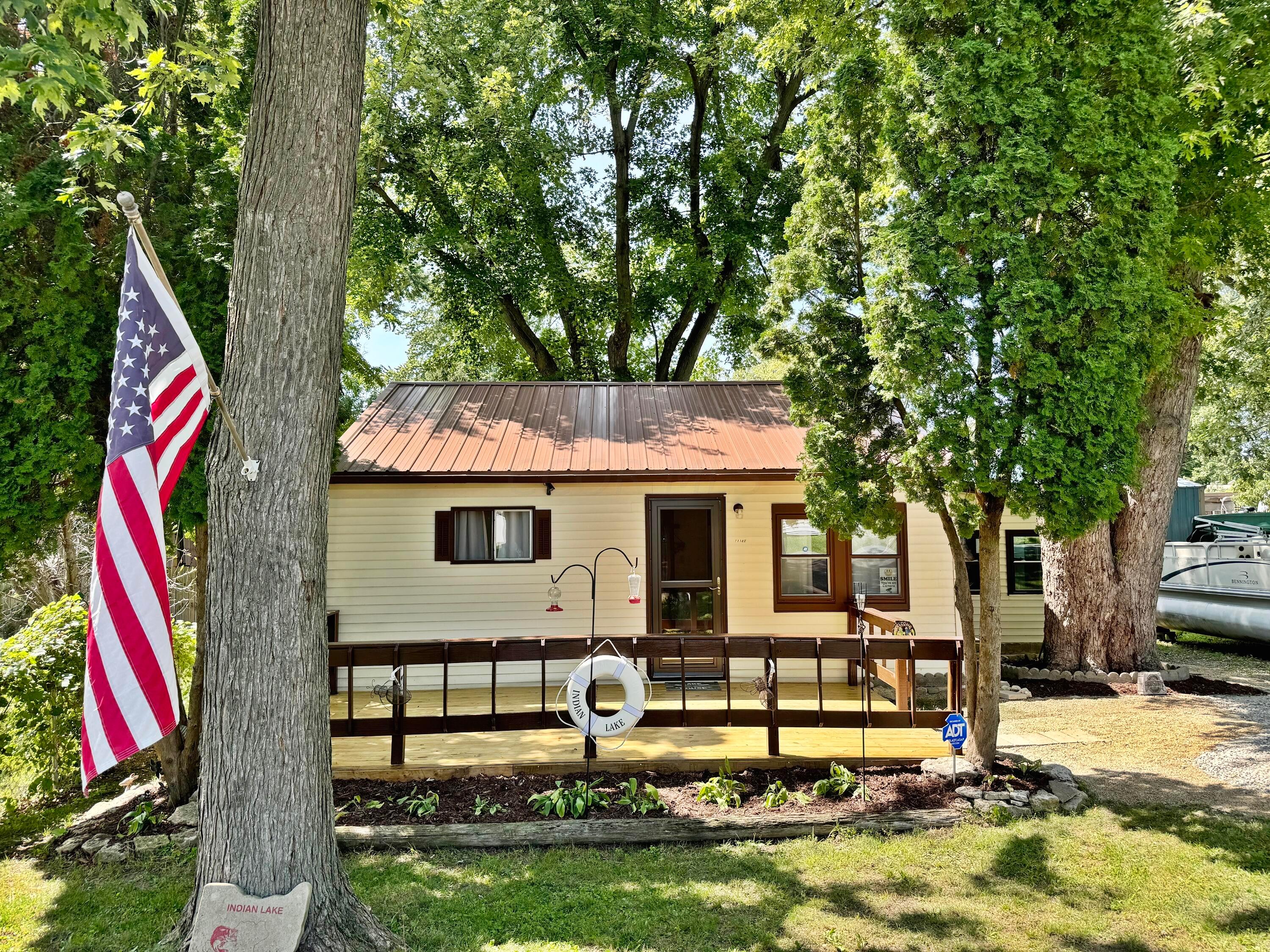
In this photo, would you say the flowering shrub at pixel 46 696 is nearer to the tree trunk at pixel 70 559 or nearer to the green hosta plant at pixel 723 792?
the tree trunk at pixel 70 559

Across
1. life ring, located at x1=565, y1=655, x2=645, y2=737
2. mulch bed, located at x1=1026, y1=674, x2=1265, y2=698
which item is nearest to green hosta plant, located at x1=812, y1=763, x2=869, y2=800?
life ring, located at x1=565, y1=655, x2=645, y2=737

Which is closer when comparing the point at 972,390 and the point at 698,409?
the point at 972,390

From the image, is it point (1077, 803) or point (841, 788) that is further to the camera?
point (841, 788)

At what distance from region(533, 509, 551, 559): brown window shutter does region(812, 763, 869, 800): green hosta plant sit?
4.71 metres

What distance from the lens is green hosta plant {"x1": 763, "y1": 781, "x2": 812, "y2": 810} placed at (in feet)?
19.1

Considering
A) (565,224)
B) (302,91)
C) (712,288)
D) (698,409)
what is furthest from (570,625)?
(565,224)

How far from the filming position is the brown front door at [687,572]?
9.66 metres

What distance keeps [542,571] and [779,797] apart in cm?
472

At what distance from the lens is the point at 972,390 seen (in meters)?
5.75

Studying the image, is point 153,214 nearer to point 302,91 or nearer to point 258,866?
point 302,91

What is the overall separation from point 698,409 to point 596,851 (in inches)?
287

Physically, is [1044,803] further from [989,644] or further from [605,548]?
[605,548]

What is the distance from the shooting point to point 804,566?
390 inches

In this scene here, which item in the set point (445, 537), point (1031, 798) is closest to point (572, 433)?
point (445, 537)
